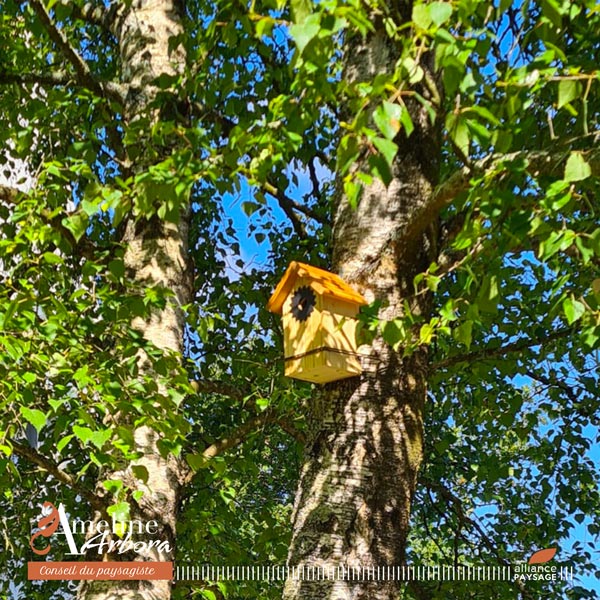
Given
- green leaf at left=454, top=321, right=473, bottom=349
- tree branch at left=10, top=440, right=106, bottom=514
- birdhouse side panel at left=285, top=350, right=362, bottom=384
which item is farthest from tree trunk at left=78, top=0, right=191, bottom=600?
green leaf at left=454, top=321, right=473, bottom=349

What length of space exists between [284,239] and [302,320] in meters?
2.35

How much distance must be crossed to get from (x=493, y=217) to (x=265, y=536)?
3.09 meters

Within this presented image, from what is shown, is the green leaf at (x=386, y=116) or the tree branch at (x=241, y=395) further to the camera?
the tree branch at (x=241, y=395)

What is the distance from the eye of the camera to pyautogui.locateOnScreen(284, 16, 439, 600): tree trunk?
7.91 feet

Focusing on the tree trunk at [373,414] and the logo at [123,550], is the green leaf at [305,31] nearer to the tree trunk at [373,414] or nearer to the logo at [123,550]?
the tree trunk at [373,414]

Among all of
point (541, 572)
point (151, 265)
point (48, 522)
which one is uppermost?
point (151, 265)

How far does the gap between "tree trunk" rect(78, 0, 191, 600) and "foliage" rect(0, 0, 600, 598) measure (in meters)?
0.10

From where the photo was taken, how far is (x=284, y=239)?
16.9 feet

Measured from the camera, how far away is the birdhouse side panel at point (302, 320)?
2.69m

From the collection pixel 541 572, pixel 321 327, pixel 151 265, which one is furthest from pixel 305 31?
pixel 541 572

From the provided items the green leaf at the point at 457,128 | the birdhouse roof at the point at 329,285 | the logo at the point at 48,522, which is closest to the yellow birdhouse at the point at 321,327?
the birdhouse roof at the point at 329,285

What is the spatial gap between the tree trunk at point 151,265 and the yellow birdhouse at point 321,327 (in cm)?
54

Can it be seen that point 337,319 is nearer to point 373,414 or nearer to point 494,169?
point 373,414

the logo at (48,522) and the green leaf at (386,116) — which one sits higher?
the green leaf at (386,116)
